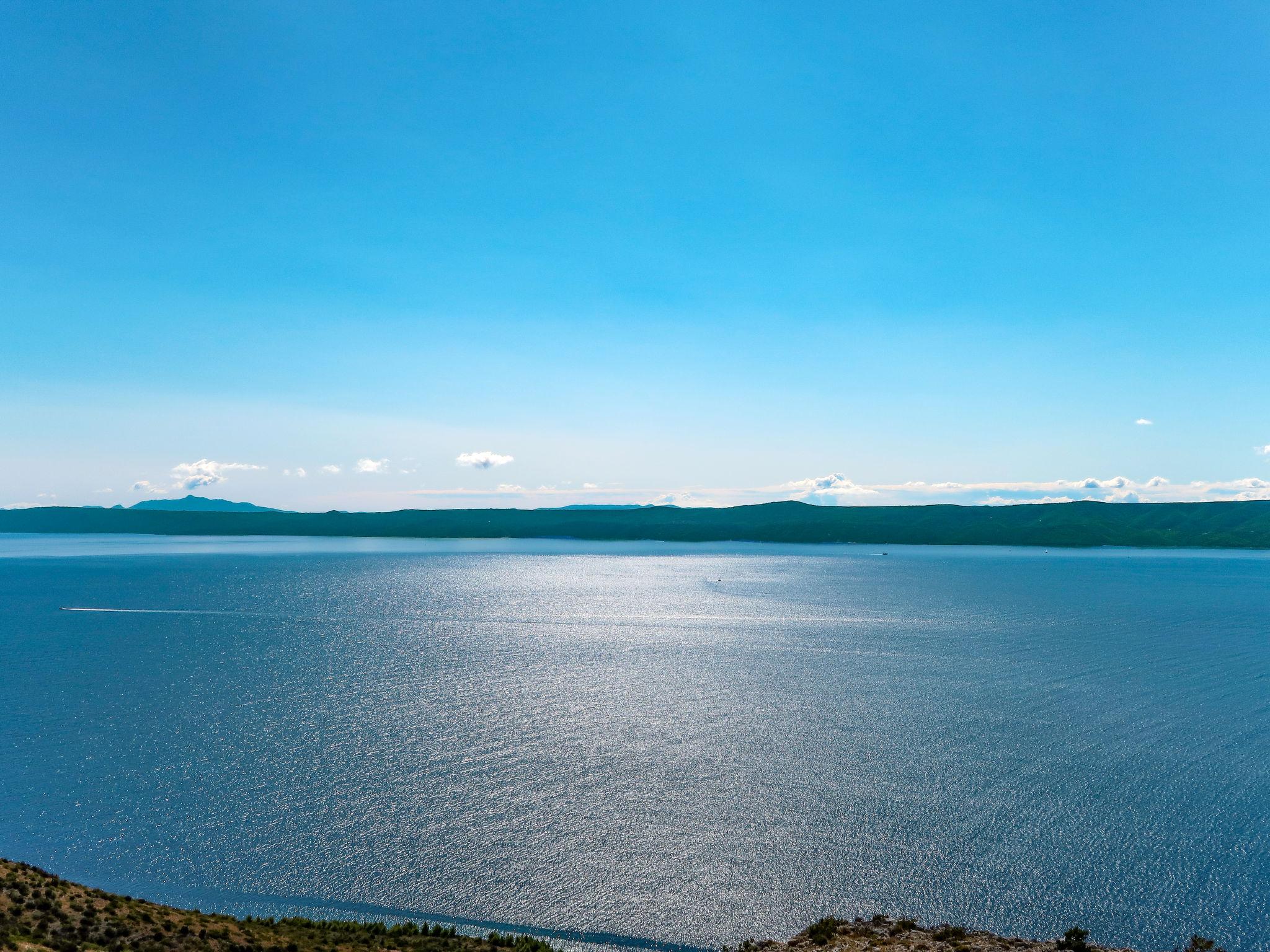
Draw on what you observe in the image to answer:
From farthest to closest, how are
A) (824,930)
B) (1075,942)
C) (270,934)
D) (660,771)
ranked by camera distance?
(660,771)
(824,930)
(270,934)
(1075,942)

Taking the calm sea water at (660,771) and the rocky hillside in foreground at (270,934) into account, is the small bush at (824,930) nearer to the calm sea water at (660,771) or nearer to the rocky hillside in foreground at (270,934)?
the rocky hillside in foreground at (270,934)

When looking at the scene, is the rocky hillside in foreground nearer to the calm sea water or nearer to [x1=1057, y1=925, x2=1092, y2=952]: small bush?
[x1=1057, y1=925, x2=1092, y2=952]: small bush

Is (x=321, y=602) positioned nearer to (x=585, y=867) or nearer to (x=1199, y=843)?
(x=585, y=867)

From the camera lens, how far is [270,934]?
13.9 meters

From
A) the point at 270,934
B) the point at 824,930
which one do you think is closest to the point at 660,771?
the point at 824,930

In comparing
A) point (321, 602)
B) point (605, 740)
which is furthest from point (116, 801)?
point (321, 602)

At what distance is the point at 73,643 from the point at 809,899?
49230 millimetres

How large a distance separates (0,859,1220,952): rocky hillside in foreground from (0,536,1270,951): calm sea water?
86 cm

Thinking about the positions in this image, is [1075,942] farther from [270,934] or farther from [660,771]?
[270,934]

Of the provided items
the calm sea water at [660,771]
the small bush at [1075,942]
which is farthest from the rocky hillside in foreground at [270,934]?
the calm sea water at [660,771]

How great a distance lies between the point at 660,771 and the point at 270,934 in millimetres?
12438

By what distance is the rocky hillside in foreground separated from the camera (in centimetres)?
1276

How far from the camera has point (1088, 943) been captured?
1398cm

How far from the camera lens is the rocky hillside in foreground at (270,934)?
41.9 feet
